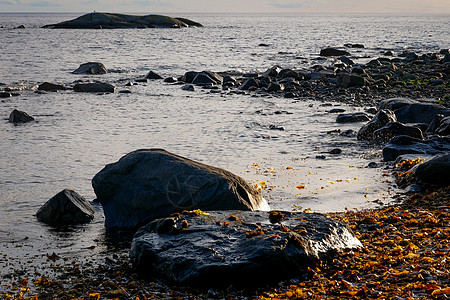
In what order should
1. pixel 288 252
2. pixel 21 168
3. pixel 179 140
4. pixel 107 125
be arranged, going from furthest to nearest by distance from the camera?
pixel 107 125 → pixel 179 140 → pixel 21 168 → pixel 288 252

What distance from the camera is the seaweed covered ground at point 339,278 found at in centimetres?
414

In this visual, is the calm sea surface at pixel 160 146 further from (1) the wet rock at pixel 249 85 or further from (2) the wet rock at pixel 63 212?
(1) the wet rock at pixel 249 85

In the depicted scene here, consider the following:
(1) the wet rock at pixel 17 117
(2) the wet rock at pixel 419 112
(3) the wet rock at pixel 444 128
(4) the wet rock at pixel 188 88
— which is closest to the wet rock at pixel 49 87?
(4) the wet rock at pixel 188 88

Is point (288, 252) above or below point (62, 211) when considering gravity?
above

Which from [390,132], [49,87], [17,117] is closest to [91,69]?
[49,87]

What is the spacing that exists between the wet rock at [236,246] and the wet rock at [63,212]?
189 centimetres

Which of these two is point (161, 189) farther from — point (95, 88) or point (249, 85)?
point (249, 85)

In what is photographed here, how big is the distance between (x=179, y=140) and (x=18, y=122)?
4851 millimetres

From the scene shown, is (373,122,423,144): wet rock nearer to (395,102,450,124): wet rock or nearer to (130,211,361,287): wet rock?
(395,102,450,124): wet rock

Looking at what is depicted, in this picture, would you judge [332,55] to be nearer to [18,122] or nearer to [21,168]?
[18,122]

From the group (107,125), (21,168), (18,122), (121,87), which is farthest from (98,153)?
(121,87)

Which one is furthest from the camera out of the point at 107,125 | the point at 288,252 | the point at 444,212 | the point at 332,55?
the point at 332,55

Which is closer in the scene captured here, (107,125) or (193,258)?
(193,258)

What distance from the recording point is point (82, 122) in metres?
13.7
